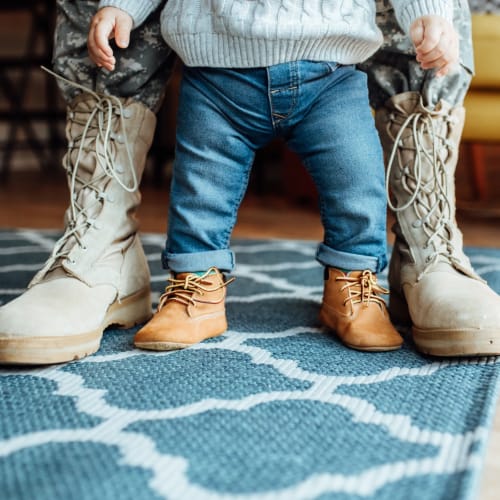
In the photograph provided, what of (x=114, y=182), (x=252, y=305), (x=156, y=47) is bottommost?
(x=252, y=305)

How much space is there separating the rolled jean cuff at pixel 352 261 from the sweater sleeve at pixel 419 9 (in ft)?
0.82

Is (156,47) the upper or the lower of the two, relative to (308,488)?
upper

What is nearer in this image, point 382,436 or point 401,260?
point 382,436

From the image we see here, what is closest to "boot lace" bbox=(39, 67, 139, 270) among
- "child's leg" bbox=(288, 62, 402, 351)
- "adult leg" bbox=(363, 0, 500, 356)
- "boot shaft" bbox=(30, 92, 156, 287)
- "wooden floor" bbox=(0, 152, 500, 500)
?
"boot shaft" bbox=(30, 92, 156, 287)

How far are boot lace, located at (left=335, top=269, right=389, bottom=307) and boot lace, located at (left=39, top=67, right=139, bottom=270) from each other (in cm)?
28

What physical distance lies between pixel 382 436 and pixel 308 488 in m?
0.10

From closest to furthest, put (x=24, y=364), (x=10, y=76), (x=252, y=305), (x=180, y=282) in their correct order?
(x=24, y=364) → (x=180, y=282) → (x=252, y=305) → (x=10, y=76)

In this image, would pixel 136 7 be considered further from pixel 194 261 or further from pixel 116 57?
pixel 194 261

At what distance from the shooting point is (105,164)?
0.84 metres

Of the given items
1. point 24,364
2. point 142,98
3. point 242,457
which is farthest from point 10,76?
point 242,457

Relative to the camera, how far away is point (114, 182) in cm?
84

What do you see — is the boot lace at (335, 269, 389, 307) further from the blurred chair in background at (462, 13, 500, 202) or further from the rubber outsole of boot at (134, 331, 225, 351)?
the blurred chair in background at (462, 13, 500, 202)

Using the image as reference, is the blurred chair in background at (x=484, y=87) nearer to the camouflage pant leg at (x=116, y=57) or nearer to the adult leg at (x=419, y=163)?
the adult leg at (x=419, y=163)

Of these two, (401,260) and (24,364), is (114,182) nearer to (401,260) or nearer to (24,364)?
(24,364)
